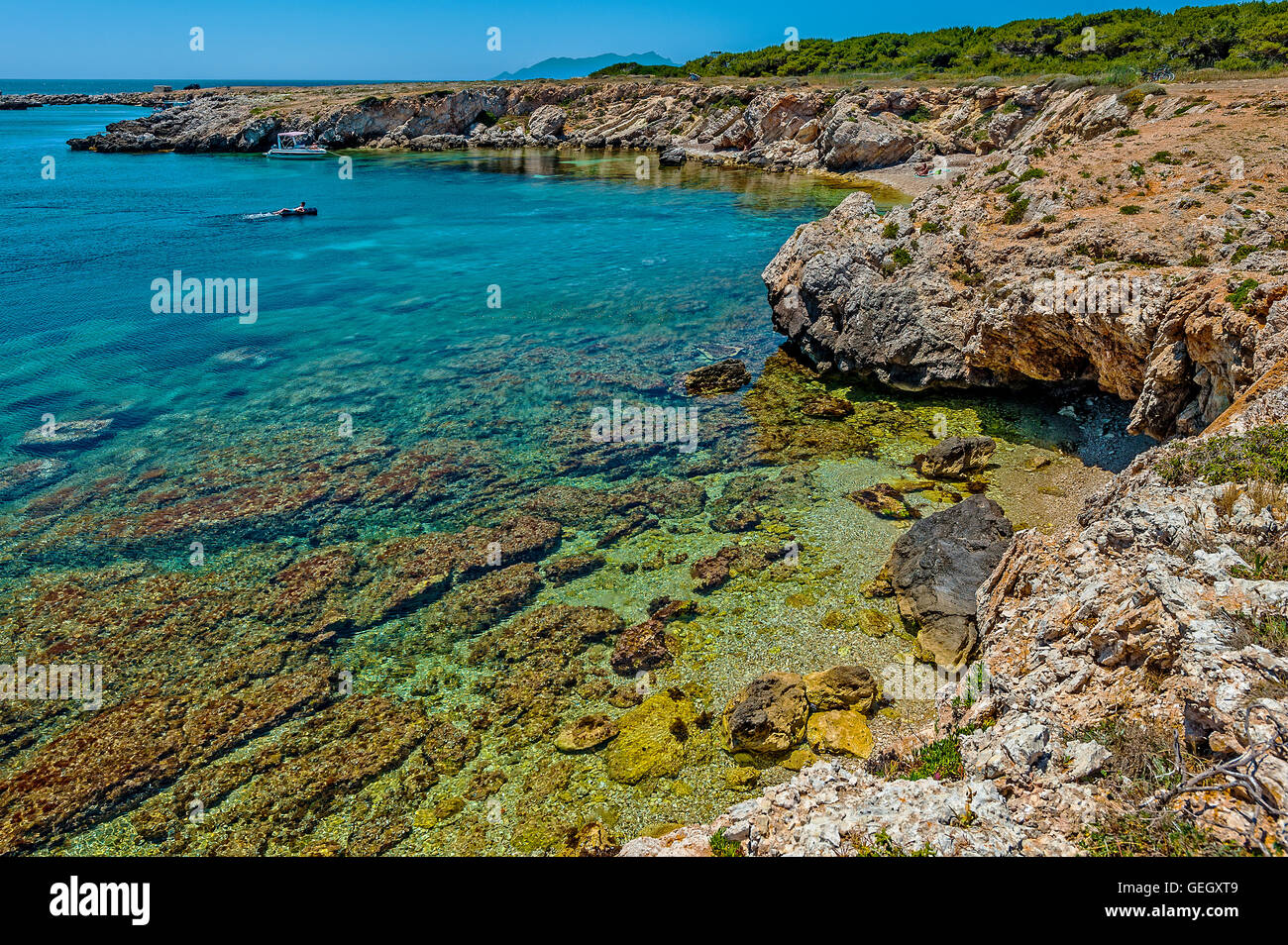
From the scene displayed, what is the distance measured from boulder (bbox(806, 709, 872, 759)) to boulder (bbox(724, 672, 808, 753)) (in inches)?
9.5

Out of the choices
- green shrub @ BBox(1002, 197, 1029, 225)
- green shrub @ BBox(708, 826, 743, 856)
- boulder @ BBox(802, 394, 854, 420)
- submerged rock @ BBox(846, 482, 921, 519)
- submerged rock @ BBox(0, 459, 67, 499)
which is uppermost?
green shrub @ BBox(1002, 197, 1029, 225)

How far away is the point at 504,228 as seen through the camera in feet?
185

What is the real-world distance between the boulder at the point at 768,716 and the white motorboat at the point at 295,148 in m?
115

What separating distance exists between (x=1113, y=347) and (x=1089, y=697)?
14.0 m

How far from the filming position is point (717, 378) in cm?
2673

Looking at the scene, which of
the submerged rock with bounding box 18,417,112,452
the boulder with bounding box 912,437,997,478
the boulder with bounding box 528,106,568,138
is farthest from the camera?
the boulder with bounding box 528,106,568,138

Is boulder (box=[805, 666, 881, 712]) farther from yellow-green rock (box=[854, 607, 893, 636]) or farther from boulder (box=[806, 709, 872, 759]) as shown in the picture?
yellow-green rock (box=[854, 607, 893, 636])

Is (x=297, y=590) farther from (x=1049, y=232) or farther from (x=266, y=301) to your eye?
(x=266, y=301)

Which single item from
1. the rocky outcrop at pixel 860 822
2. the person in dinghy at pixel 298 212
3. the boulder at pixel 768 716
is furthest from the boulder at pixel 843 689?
the person in dinghy at pixel 298 212

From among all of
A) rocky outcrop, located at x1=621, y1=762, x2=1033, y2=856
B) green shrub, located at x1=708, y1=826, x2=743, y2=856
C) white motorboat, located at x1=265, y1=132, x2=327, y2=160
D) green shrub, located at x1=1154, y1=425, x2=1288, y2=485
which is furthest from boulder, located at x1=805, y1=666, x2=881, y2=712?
white motorboat, located at x1=265, y1=132, x2=327, y2=160

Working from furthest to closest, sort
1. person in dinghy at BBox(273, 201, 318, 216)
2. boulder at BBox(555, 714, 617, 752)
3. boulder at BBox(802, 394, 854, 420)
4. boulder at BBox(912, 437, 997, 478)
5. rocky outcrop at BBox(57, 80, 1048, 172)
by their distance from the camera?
rocky outcrop at BBox(57, 80, 1048, 172)
person in dinghy at BBox(273, 201, 318, 216)
boulder at BBox(802, 394, 854, 420)
boulder at BBox(912, 437, 997, 478)
boulder at BBox(555, 714, 617, 752)

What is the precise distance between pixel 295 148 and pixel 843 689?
398ft

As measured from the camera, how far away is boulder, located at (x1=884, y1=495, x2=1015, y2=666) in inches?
534

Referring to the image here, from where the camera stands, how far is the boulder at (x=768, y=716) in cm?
1180
